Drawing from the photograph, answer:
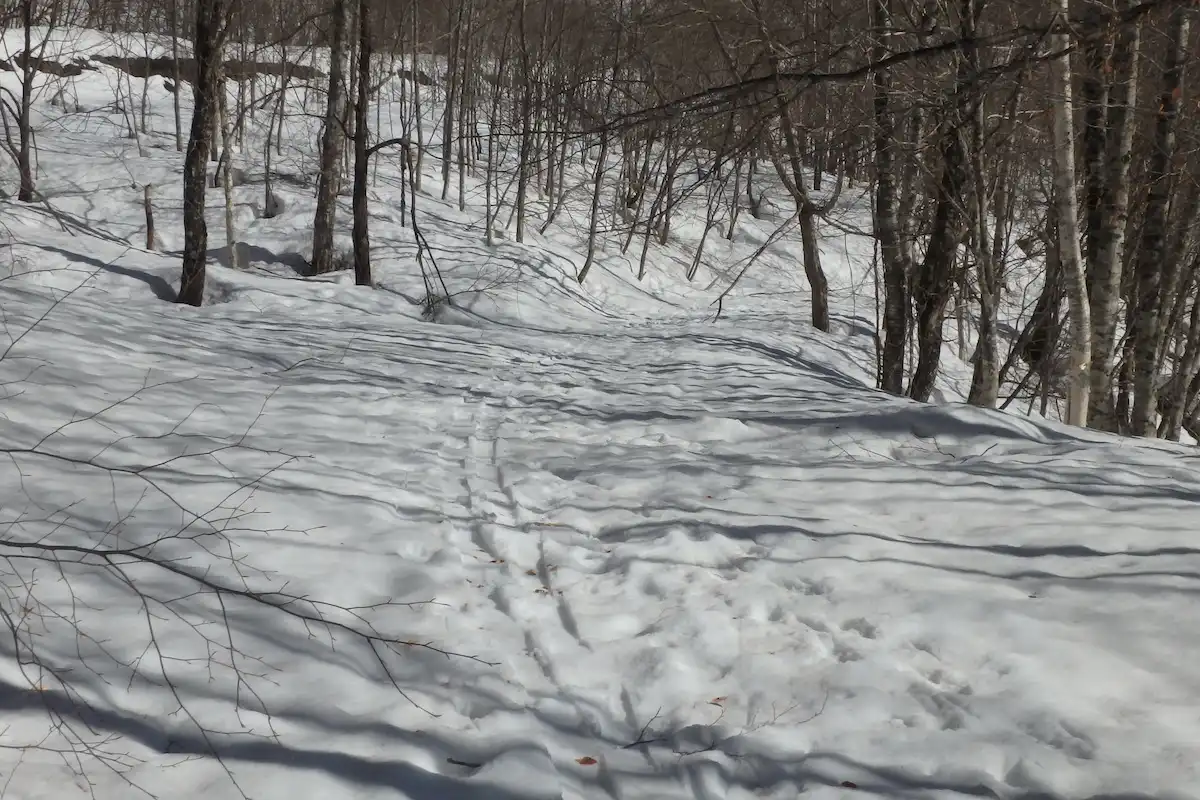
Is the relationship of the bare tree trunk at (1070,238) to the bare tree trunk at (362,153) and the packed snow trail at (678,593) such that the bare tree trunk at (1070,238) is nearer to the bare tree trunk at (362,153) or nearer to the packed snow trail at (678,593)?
the packed snow trail at (678,593)

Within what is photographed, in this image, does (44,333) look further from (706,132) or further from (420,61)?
(420,61)

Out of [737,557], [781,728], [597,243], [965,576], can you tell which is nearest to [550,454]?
[737,557]

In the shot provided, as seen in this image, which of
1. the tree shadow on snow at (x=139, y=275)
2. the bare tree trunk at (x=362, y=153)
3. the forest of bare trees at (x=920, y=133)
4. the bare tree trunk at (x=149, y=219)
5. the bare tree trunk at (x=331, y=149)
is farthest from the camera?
the bare tree trunk at (x=149, y=219)

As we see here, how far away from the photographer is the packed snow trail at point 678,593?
260 centimetres

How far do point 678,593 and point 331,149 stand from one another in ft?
42.8

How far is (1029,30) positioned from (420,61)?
42.4 metres

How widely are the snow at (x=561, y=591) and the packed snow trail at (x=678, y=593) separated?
0.02 m

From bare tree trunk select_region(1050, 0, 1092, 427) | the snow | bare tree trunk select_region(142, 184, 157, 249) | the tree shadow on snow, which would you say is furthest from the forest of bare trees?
bare tree trunk select_region(142, 184, 157, 249)

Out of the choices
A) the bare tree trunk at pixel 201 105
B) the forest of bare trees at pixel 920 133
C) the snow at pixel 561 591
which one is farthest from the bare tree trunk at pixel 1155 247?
the bare tree trunk at pixel 201 105

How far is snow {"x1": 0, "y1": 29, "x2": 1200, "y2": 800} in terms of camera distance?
259 cm

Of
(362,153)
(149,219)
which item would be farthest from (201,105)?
(149,219)

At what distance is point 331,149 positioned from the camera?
48.7 ft

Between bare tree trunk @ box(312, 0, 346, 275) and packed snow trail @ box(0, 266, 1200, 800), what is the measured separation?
8126 millimetres

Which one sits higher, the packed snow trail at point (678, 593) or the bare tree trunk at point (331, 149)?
the bare tree trunk at point (331, 149)
